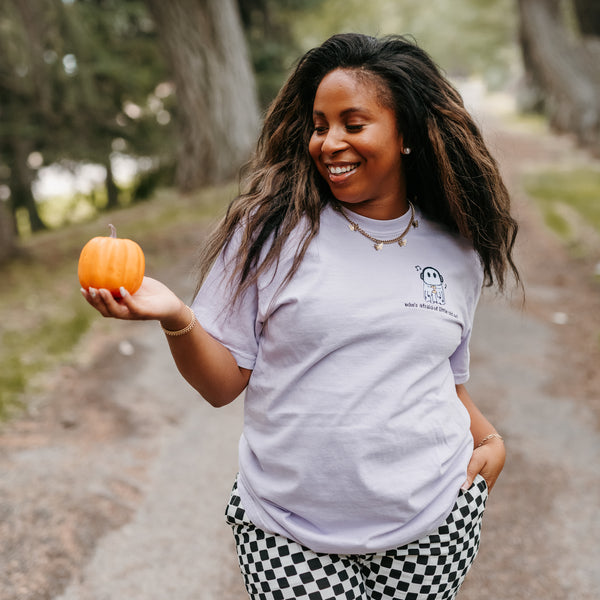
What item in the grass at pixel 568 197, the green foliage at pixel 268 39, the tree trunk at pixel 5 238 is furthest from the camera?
the green foliage at pixel 268 39

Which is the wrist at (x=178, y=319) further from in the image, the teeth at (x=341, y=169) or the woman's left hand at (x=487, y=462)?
the woman's left hand at (x=487, y=462)

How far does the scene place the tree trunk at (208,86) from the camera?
1004cm

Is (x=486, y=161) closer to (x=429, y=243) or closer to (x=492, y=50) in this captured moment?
(x=429, y=243)

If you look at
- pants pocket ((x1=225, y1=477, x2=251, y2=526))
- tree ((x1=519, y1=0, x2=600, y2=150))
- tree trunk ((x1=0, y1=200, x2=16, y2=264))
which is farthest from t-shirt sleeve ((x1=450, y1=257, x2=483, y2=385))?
tree ((x1=519, y1=0, x2=600, y2=150))

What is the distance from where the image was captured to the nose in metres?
1.62

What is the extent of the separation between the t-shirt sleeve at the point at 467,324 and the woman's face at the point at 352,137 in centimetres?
38

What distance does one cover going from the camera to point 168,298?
1.48 m

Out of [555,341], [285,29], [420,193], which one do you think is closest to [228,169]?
[285,29]

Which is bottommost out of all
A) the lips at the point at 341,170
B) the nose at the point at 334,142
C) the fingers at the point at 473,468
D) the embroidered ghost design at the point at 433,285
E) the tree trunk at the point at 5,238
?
the tree trunk at the point at 5,238

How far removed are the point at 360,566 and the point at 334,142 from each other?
104cm

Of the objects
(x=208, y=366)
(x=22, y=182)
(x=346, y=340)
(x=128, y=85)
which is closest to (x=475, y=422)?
(x=346, y=340)

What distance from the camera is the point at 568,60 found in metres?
17.9

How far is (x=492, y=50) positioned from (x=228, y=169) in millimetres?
30937

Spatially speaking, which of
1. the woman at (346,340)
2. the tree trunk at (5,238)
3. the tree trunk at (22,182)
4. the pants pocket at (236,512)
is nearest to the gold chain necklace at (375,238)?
the woman at (346,340)
